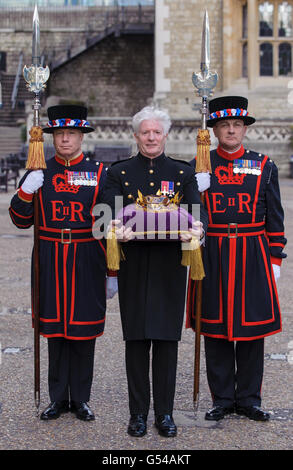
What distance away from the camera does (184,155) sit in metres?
21.1

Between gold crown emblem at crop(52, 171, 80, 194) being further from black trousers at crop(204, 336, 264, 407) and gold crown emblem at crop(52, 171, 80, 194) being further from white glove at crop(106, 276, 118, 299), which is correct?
black trousers at crop(204, 336, 264, 407)

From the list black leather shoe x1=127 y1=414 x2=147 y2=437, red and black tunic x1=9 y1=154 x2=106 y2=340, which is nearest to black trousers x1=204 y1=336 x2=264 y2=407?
black leather shoe x1=127 y1=414 x2=147 y2=437

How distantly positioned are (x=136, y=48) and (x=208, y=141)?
26965 millimetres

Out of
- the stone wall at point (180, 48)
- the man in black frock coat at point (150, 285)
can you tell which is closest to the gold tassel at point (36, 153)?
the man in black frock coat at point (150, 285)

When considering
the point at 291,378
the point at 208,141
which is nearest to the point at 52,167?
the point at 208,141

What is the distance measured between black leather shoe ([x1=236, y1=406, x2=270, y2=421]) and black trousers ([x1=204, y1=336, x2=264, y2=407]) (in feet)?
0.11

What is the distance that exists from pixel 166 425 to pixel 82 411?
530 millimetres

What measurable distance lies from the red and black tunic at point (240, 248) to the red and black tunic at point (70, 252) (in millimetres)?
646

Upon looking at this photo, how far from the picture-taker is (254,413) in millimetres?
4426

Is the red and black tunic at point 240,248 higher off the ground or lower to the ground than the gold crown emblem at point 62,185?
lower

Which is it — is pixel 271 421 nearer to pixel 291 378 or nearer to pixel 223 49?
pixel 291 378

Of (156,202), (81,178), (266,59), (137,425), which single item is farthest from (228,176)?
(266,59)

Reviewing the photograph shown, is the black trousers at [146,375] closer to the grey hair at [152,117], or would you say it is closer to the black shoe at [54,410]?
the black shoe at [54,410]

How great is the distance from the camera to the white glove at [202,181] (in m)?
4.39
